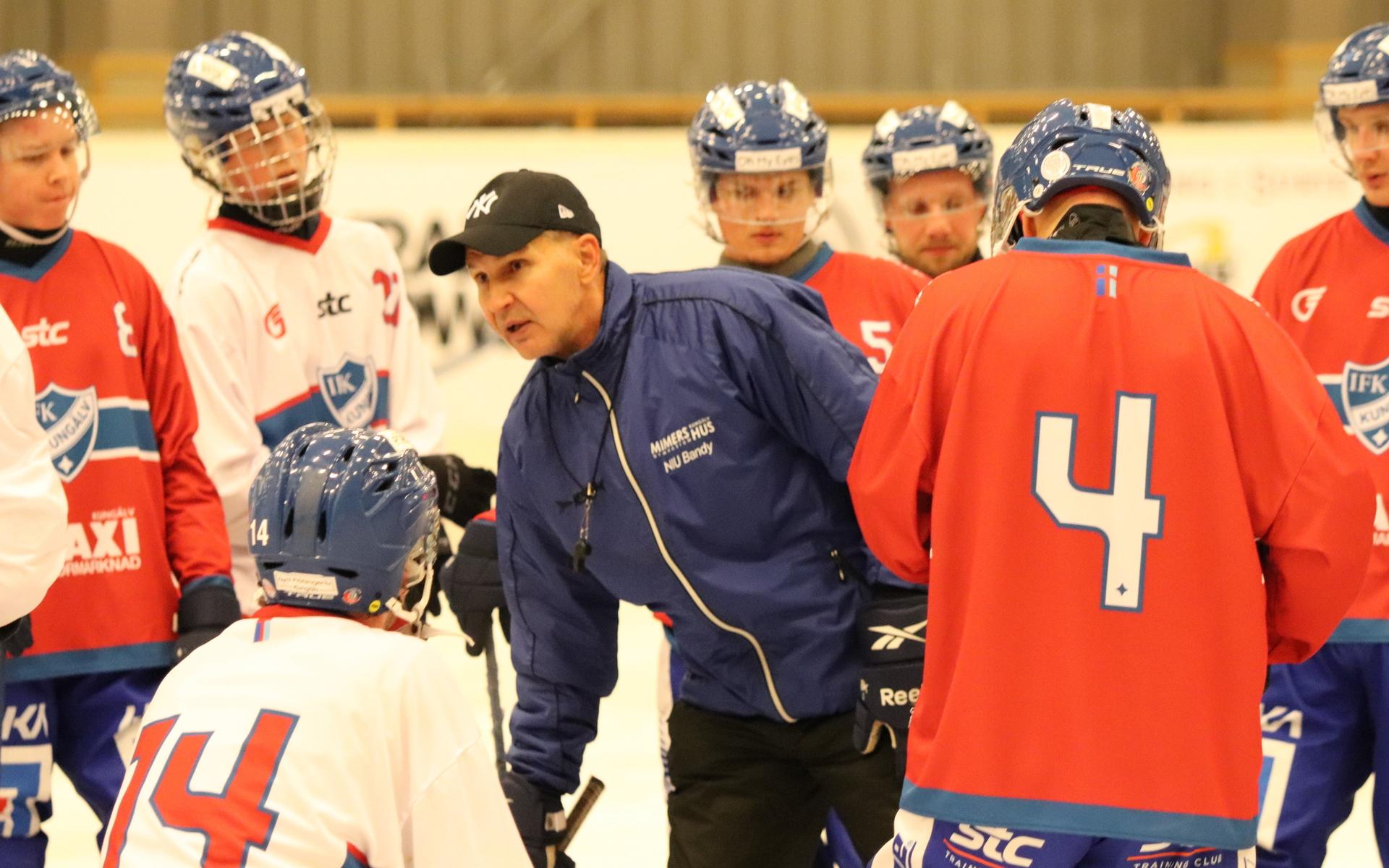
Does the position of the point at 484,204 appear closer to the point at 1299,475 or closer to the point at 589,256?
the point at 589,256

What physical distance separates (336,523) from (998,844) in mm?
876

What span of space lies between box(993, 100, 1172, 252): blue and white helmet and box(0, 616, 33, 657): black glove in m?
1.60

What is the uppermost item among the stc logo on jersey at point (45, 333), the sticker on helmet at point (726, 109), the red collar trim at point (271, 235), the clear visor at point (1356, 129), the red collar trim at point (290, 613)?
the sticker on helmet at point (726, 109)

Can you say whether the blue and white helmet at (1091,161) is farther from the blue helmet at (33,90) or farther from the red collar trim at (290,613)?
the blue helmet at (33,90)

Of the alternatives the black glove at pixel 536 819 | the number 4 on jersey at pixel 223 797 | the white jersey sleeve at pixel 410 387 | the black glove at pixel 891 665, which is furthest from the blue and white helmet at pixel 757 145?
the number 4 on jersey at pixel 223 797

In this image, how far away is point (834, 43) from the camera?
10875 millimetres

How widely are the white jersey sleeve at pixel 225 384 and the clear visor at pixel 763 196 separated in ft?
3.38

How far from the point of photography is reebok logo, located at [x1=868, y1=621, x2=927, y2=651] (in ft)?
7.91

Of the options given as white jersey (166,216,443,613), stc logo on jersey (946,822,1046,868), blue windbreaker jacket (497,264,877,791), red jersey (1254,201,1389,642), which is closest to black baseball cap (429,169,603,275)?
blue windbreaker jacket (497,264,877,791)

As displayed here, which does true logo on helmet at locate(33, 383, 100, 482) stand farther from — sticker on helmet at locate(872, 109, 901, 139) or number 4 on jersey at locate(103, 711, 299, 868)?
sticker on helmet at locate(872, 109, 901, 139)

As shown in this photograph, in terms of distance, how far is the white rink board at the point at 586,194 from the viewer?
291 inches

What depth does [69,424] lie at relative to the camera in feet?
9.97

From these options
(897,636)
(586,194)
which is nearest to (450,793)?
(897,636)

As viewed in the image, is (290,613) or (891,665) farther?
(891,665)
